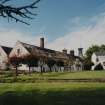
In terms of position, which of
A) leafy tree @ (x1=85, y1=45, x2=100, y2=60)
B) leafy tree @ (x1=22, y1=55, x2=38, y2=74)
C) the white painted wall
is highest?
leafy tree @ (x1=85, y1=45, x2=100, y2=60)

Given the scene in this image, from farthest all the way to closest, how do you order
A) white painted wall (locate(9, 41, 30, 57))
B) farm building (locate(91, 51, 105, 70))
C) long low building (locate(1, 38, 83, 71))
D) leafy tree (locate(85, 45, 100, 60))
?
leafy tree (locate(85, 45, 100, 60))
farm building (locate(91, 51, 105, 70))
white painted wall (locate(9, 41, 30, 57))
long low building (locate(1, 38, 83, 71))

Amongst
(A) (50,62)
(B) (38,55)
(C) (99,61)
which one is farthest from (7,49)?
(C) (99,61)

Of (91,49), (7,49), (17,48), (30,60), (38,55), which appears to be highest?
(91,49)

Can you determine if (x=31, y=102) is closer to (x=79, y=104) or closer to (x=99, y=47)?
(x=79, y=104)

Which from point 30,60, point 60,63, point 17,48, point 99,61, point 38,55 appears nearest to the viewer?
point 30,60

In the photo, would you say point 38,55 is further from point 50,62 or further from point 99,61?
point 99,61

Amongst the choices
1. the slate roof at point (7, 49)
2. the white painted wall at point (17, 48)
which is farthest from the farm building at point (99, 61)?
the white painted wall at point (17, 48)

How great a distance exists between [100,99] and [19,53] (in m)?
70.1

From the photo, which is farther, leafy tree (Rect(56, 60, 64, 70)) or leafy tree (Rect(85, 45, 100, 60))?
leafy tree (Rect(85, 45, 100, 60))

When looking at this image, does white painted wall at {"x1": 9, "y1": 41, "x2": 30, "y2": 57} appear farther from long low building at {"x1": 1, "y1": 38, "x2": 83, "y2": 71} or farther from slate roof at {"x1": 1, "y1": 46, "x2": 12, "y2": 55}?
slate roof at {"x1": 1, "y1": 46, "x2": 12, "y2": 55}

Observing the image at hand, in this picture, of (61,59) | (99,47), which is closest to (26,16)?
(61,59)

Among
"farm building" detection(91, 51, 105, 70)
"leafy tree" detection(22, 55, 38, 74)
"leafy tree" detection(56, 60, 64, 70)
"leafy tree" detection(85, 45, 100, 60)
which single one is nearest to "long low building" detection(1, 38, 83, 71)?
"leafy tree" detection(56, 60, 64, 70)

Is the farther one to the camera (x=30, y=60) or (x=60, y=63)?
(x=60, y=63)

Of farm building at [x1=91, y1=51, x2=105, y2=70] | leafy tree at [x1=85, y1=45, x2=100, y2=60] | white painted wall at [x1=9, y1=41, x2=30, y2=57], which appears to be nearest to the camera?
white painted wall at [x1=9, y1=41, x2=30, y2=57]
